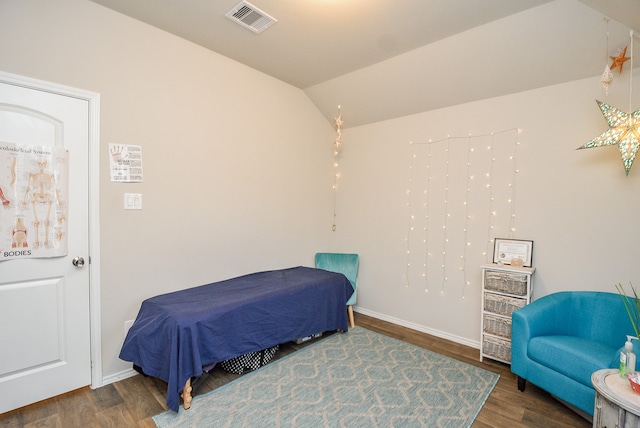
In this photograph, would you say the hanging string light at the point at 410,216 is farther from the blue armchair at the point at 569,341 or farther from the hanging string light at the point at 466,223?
the blue armchair at the point at 569,341

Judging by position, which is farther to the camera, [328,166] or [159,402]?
[328,166]

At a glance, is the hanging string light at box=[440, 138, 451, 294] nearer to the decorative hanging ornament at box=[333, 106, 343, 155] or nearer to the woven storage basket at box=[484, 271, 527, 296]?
the woven storage basket at box=[484, 271, 527, 296]

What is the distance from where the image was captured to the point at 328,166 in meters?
4.29

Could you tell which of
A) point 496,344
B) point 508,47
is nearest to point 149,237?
point 496,344

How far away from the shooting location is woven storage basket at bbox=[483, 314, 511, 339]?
8.77ft

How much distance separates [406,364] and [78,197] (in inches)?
116

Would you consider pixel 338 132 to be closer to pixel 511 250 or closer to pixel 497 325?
pixel 511 250

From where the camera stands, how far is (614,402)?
154 centimetres

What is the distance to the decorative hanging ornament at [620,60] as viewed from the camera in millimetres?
2207

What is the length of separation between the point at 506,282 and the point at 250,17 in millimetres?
3068

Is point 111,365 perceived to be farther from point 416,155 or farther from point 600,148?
point 600,148

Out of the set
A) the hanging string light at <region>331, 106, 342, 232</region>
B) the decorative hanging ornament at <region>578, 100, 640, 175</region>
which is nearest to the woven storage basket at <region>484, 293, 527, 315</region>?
the decorative hanging ornament at <region>578, 100, 640, 175</region>

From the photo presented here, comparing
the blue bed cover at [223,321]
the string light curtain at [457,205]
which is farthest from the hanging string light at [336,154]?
the blue bed cover at [223,321]

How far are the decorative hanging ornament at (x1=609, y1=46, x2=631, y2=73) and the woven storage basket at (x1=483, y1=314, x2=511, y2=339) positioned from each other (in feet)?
6.97
